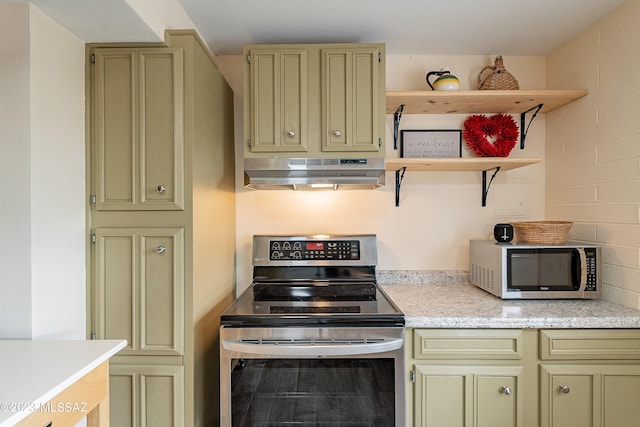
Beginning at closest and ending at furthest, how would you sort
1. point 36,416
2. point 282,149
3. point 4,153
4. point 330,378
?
point 36,416, point 4,153, point 330,378, point 282,149

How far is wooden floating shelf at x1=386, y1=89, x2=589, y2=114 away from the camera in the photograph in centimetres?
196

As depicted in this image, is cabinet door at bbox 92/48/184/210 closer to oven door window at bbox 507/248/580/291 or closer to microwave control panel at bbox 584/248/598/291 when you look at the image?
oven door window at bbox 507/248/580/291

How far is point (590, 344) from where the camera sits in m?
1.54

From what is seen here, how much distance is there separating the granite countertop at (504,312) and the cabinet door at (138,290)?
3.37ft

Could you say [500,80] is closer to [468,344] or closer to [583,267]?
[583,267]

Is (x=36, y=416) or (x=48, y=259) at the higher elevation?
(x=48, y=259)

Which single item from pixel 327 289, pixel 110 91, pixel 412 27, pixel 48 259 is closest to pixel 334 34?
pixel 412 27

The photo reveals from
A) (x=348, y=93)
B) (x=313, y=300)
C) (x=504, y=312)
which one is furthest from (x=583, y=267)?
(x=348, y=93)

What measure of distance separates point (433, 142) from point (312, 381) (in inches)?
61.5

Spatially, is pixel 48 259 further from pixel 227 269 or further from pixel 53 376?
pixel 227 269

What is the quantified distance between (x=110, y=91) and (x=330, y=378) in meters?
1.53

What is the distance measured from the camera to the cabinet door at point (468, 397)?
1.55 m

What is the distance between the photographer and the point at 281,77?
1.85 m

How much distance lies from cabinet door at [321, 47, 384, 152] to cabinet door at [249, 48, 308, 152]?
0.11 m
